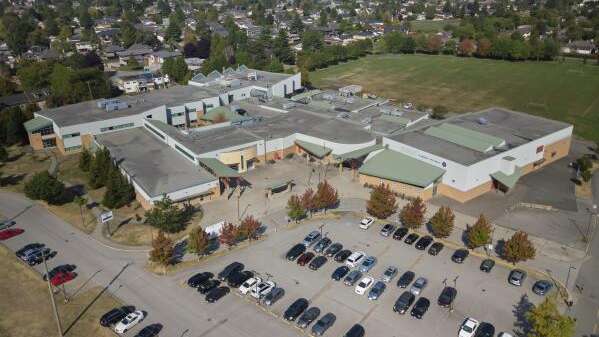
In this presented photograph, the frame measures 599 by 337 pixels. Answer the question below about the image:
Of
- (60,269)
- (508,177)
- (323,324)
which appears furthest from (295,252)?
(508,177)

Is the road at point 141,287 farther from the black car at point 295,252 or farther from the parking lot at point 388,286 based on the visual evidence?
the black car at point 295,252

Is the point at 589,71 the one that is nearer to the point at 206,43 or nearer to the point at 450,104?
the point at 450,104

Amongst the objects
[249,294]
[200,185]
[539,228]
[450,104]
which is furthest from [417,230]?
[450,104]

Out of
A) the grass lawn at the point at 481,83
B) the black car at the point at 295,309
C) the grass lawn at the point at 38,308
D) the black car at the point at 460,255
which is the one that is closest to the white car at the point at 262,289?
the black car at the point at 295,309

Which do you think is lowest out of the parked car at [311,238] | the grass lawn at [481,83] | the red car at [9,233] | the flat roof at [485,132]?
the grass lawn at [481,83]

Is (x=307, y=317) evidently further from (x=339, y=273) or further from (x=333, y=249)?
(x=333, y=249)

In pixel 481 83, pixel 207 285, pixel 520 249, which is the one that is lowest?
pixel 481 83

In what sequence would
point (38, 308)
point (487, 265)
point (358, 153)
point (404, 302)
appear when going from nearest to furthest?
point (404, 302)
point (38, 308)
point (487, 265)
point (358, 153)
